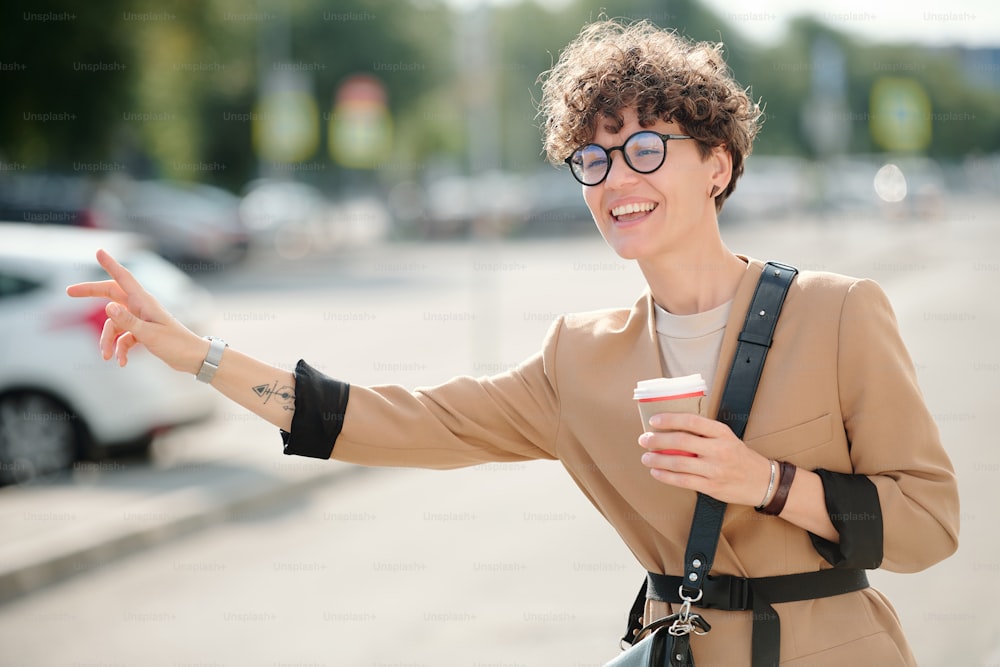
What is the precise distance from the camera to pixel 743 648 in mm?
2125

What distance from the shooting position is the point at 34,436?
28.0 feet

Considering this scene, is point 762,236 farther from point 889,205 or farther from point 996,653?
point 996,653

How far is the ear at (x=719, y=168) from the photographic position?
7.99 feet

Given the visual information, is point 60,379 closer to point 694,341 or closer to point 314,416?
point 314,416

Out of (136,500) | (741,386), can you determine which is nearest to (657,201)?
(741,386)

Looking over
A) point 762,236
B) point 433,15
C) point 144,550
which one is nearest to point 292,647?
point 144,550

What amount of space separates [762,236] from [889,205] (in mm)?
12713

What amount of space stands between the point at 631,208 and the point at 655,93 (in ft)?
0.75

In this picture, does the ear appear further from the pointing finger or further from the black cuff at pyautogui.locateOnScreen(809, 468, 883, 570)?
the pointing finger

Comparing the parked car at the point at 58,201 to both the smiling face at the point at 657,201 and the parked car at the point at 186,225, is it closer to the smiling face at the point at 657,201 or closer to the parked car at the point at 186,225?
the parked car at the point at 186,225

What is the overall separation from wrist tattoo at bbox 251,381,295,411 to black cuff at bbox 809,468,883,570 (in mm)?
1103

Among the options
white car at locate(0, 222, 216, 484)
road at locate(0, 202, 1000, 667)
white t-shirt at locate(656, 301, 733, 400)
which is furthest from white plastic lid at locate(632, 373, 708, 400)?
white car at locate(0, 222, 216, 484)

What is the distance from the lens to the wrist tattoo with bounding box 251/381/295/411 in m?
2.51

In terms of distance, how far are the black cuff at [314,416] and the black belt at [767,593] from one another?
800mm
